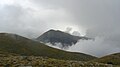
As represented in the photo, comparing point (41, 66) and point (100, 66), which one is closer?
point (41, 66)

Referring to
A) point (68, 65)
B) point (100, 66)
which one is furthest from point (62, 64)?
point (100, 66)

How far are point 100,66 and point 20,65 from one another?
36.0 feet

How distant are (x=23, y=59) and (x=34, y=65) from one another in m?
3.08

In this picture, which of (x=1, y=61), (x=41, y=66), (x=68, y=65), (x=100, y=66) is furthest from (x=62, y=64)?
(x=1, y=61)

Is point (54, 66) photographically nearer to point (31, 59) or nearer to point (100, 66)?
point (31, 59)

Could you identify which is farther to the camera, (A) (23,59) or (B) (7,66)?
(A) (23,59)

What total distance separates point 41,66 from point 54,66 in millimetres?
1660

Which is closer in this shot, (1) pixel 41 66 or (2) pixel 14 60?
(1) pixel 41 66

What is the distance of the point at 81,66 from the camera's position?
3197 cm

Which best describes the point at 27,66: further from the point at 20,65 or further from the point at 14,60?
the point at 14,60

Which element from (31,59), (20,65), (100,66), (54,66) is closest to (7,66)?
(20,65)

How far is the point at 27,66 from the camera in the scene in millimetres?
30016

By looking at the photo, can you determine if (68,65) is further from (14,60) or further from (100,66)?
(14,60)

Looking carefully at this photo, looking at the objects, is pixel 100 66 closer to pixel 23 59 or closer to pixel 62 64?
pixel 62 64
